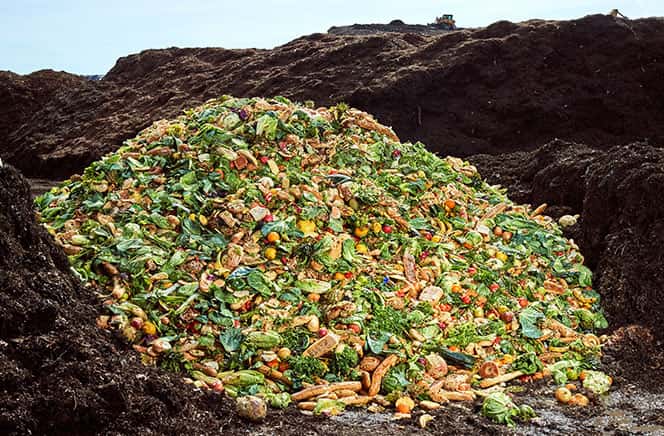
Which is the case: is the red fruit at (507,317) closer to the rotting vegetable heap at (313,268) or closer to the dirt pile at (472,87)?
the rotting vegetable heap at (313,268)

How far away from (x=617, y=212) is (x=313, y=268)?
13.1ft

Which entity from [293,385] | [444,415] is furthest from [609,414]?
[293,385]

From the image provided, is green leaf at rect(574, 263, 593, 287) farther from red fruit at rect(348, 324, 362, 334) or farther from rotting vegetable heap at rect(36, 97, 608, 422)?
red fruit at rect(348, 324, 362, 334)

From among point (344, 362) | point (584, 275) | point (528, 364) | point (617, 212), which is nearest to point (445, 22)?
point (617, 212)

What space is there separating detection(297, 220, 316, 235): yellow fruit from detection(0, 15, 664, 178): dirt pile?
9.70 meters

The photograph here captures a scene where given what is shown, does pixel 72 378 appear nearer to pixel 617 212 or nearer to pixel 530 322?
pixel 530 322

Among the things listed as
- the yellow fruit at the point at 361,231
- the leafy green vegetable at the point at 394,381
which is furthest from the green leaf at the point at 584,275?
the leafy green vegetable at the point at 394,381

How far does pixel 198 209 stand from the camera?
20.7 ft

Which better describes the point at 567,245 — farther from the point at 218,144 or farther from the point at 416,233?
the point at 218,144

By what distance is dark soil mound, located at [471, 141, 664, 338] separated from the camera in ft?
22.9

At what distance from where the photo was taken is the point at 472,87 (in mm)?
16906

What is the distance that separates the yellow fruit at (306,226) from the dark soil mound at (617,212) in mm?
3133

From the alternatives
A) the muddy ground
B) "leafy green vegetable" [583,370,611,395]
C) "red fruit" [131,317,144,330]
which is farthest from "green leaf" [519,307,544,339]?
"red fruit" [131,317,144,330]

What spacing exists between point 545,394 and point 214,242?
2.91 m
